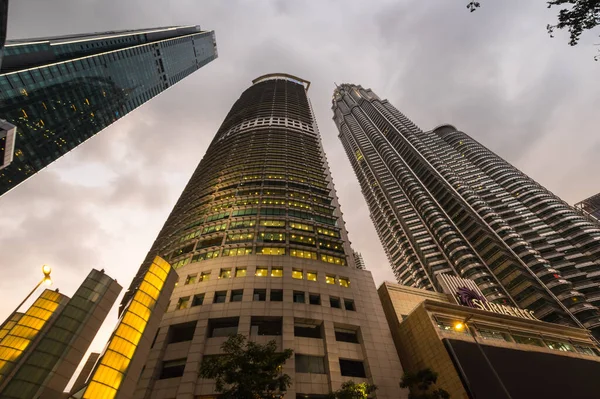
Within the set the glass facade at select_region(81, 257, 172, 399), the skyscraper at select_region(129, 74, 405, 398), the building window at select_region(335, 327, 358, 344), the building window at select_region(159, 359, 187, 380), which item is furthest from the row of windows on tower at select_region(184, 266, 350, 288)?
the glass facade at select_region(81, 257, 172, 399)

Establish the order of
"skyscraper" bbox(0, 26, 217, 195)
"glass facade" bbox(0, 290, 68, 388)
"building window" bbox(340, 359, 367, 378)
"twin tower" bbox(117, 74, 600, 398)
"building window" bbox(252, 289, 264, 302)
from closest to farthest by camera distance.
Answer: "glass facade" bbox(0, 290, 68, 388) < "building window" bbox(340, 359, 367, 378) < "twin tower" bbox(117, 74, 600, 398) < "building window" bbox(252, 289, 264, 302) < "skyscraper" bbox(0, 26, 217, 195)

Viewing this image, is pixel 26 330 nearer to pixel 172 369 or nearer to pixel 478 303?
pixel 172 369

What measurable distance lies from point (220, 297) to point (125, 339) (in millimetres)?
18074

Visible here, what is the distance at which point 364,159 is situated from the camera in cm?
17412

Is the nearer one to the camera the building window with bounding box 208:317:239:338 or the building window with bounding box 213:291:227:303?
the building window with bounding box 208:317:239:338

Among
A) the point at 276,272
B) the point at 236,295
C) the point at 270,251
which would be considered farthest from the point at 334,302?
the point at 236,295

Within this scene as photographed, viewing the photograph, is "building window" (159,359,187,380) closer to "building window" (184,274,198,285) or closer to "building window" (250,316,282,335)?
"building window" (250,316,282,335)

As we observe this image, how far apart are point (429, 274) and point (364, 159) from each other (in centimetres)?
8124

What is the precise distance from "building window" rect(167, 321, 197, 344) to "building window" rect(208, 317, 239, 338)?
2.03 metres

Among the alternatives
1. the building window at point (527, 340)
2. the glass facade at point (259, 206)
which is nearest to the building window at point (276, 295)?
the glass facade at point (259, 206)

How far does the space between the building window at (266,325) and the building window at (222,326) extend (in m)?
2.06

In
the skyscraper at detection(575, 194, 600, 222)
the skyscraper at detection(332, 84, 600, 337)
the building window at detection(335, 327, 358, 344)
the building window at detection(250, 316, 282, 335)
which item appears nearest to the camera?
the building window at detection(250, 316, 282, 335)

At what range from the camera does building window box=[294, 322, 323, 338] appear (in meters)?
38.3

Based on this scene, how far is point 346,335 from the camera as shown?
39750 mm
